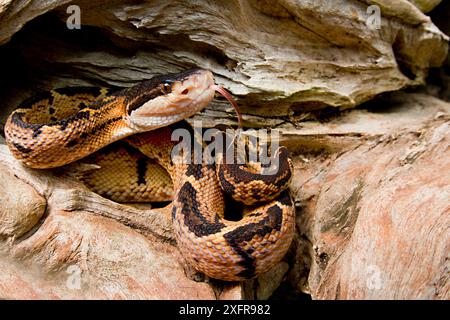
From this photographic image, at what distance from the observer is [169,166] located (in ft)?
13.9

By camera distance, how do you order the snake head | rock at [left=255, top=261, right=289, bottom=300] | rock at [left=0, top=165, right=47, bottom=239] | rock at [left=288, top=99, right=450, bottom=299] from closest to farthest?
1. rock at [left=288, top=99, right=450, bottom=299]
2. rock at [left=0, top=165, right=47, bottom=239]
3. the snake head
4. rock at [left=255, top=261, right=289, bottom=300]

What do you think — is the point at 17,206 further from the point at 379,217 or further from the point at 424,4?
the point at 424,4

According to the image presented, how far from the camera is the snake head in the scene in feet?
11.6

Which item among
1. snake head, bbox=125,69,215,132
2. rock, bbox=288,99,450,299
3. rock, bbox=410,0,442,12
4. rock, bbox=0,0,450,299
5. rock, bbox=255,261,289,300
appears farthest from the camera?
rock, bbox=410,0,442,12

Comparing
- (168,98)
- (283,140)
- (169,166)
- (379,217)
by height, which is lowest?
(169,166)

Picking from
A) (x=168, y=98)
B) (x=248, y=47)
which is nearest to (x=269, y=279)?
(x=168, y=98)

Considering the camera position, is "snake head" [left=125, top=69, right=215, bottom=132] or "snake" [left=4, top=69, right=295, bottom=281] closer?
"snake" [left=4, top=69, right=295, bottom=281]

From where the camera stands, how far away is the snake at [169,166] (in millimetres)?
3318

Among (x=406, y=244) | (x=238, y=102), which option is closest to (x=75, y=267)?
(x=238, y=102)

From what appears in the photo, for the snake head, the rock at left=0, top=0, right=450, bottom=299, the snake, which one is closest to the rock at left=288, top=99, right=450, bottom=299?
the rock at left=0, top=0, right=450, bottom=299

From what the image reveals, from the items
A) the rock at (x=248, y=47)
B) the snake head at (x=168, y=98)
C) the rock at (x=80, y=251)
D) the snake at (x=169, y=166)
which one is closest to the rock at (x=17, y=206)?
the rock at (x=80, y=251)

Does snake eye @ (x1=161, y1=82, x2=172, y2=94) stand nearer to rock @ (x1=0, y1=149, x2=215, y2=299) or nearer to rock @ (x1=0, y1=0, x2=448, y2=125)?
rock @ (x1=0, y1=0, x2=448, y2=125)

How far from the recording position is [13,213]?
3324 mm

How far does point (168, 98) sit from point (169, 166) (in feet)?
2.76
